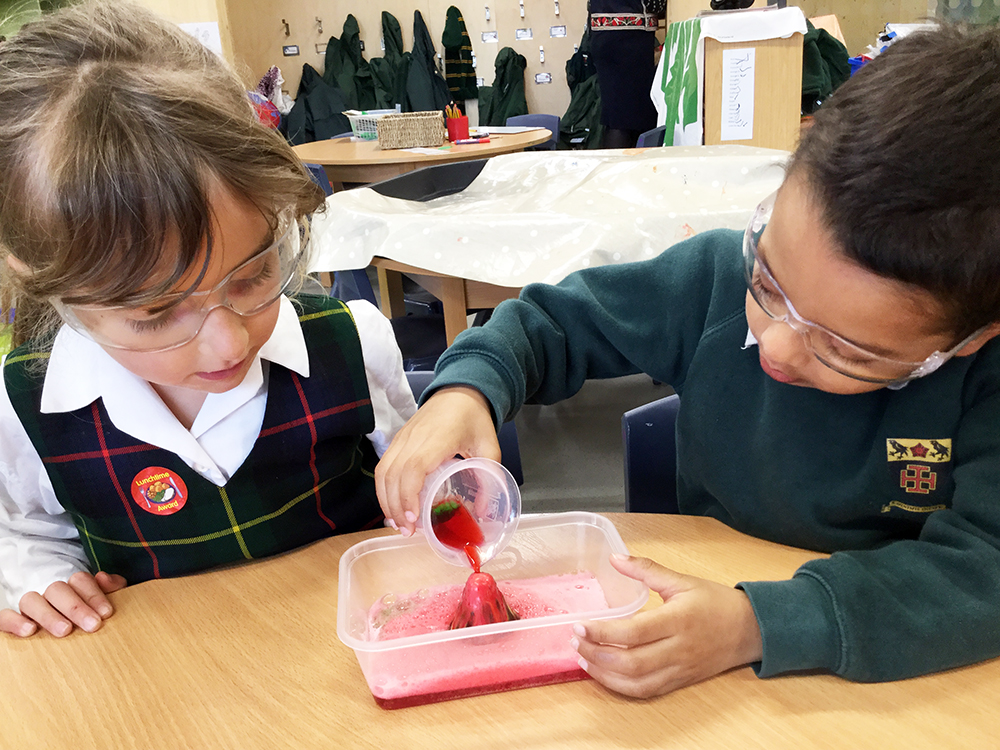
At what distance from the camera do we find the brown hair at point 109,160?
717 mm

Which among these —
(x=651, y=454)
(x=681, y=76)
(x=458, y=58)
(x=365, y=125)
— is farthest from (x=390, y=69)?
(x=651, y=454)

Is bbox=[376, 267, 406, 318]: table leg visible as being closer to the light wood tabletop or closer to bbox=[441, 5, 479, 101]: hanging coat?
the light wood tabletop

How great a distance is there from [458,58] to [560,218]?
195 inches

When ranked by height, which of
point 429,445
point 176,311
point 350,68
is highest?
point 350,68

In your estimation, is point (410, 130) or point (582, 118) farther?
point (582, 118)

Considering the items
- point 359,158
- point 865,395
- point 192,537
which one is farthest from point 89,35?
point 359,158

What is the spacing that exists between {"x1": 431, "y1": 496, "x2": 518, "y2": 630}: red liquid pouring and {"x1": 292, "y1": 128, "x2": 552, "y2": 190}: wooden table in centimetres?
250

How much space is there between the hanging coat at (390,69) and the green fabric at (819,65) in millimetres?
4107

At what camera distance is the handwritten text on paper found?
104 inches

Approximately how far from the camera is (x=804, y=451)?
95cm

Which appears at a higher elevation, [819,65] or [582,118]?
[819,65]

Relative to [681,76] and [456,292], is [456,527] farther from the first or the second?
[681,76]

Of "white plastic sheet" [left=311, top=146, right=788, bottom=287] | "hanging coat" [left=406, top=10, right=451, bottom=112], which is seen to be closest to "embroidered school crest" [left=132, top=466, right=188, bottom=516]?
"white plastic sheet" [left=311, top=146, right=788, bottom=287]

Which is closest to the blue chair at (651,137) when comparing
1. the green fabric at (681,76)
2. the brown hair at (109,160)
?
the green fabric at (681,76)
